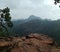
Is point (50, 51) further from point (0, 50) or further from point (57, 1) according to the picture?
point (57, 1)

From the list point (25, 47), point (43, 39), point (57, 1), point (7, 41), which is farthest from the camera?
point (57, 1)

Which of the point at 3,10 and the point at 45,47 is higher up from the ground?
the point at 3,10

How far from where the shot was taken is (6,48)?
31688 mm

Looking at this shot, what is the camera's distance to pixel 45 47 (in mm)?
32312

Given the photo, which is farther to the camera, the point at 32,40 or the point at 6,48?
the point at 32,40

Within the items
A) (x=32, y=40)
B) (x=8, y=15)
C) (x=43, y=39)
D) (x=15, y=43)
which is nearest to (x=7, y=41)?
(x=15, y=43)

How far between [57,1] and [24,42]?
25856mm

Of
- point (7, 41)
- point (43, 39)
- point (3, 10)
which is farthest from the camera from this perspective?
point (3, 10)

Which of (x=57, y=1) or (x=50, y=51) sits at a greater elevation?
(x=57, y=1)

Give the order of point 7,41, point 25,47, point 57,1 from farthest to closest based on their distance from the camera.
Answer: point 57,1, point 7,41, point 25,47

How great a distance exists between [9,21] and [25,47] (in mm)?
42047

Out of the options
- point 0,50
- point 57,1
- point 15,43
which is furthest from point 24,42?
point 57,1

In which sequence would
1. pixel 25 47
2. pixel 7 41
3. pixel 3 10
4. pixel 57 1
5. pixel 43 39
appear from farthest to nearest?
pixel 3 10 < pixel 57 1 < pixel 43 39 < pixel 7 41 < pixel 25 47

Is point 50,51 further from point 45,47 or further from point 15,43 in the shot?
point 15,43
